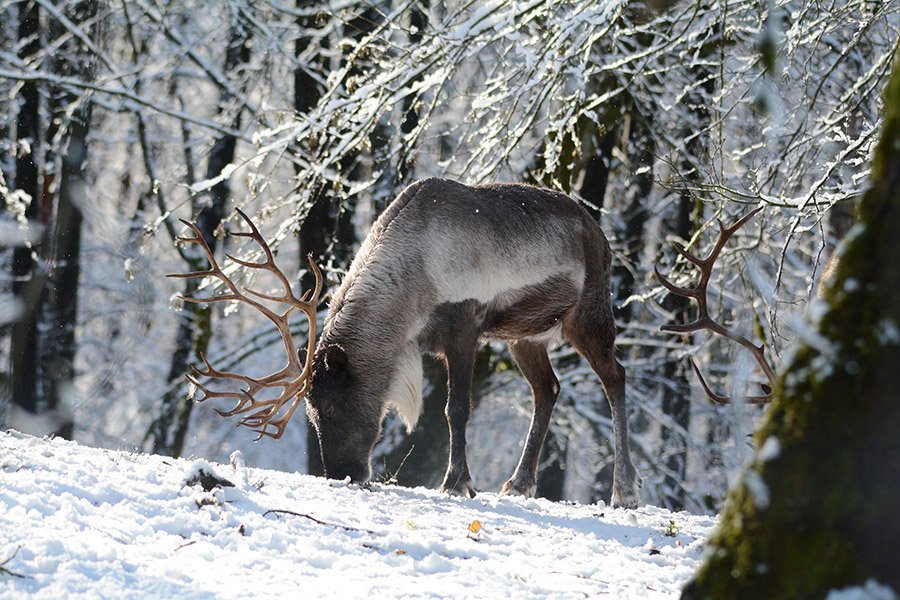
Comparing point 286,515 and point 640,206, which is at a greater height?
point 640,206

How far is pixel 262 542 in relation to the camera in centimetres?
368

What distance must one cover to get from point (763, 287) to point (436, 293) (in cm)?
231

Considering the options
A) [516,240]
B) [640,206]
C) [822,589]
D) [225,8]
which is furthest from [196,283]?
[822,589]

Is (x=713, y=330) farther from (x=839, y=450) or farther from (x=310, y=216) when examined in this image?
(x=310, y=216)

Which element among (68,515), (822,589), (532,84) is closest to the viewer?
(822,589)

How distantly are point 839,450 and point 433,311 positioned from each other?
183 inches

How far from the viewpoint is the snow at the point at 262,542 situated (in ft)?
10.2

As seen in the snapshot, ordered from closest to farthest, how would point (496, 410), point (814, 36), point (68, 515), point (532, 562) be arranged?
1. point (68, 515)
2. point (532, 562)
3. point (814, 36)
4. point (496, 410)

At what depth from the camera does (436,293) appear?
6438 mm

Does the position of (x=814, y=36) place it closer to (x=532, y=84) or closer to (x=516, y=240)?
(x=532, y=84)

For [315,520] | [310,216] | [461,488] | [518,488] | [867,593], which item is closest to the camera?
[867,593]

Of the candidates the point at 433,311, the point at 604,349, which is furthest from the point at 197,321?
the point at 433,311

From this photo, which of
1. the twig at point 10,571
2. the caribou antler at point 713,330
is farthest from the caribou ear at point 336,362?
the twig at point 10,571

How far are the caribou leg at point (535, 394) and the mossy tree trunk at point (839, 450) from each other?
521 cm
